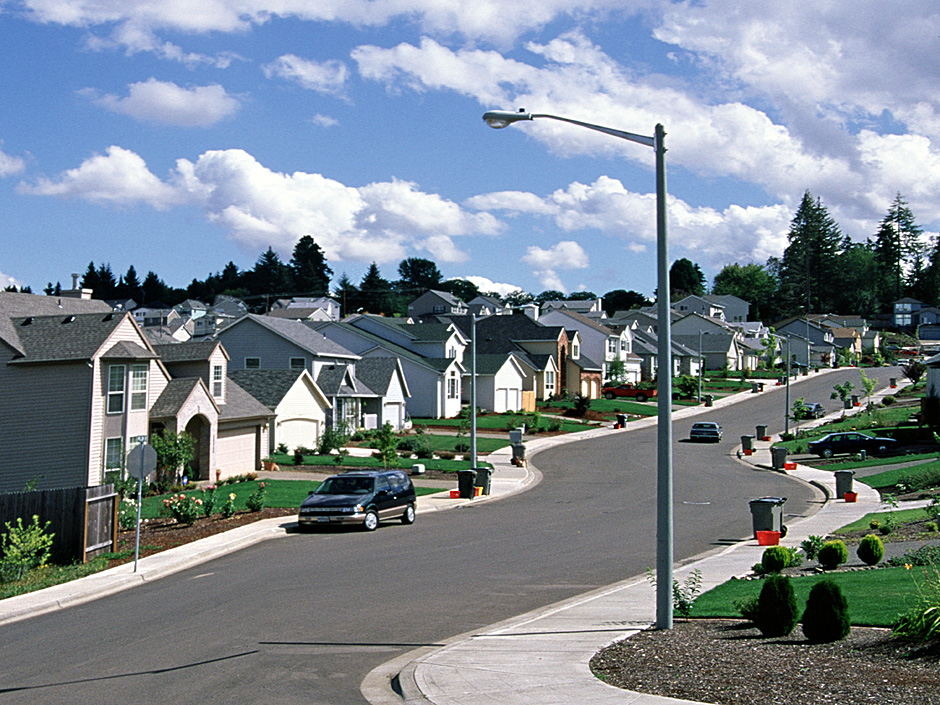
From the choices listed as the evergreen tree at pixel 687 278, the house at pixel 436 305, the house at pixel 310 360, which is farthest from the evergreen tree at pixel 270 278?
the house at pixel 310 360

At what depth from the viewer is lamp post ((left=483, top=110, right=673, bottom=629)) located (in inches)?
438

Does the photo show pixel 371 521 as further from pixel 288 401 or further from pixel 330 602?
pixel 288 401

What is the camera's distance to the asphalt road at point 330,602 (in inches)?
417

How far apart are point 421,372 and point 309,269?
11034 centimetres

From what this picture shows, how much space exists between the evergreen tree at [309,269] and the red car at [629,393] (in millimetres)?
91609

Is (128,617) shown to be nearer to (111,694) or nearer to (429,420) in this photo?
(111,694)

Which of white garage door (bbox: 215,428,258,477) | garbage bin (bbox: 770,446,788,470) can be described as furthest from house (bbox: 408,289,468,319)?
white garage door (bbox: 215,428,258,477)

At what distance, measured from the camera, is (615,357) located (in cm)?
9119

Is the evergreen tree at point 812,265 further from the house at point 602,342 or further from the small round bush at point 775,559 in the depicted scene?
the small round bush at point 775,559

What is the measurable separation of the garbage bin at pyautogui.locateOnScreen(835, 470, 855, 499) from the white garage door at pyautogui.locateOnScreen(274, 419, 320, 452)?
27.3 metres

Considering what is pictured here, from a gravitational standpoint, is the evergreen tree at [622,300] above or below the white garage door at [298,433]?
above

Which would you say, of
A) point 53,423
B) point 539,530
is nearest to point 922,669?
point 539,530

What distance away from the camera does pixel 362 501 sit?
24.9m

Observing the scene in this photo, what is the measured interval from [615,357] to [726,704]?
8411cm
